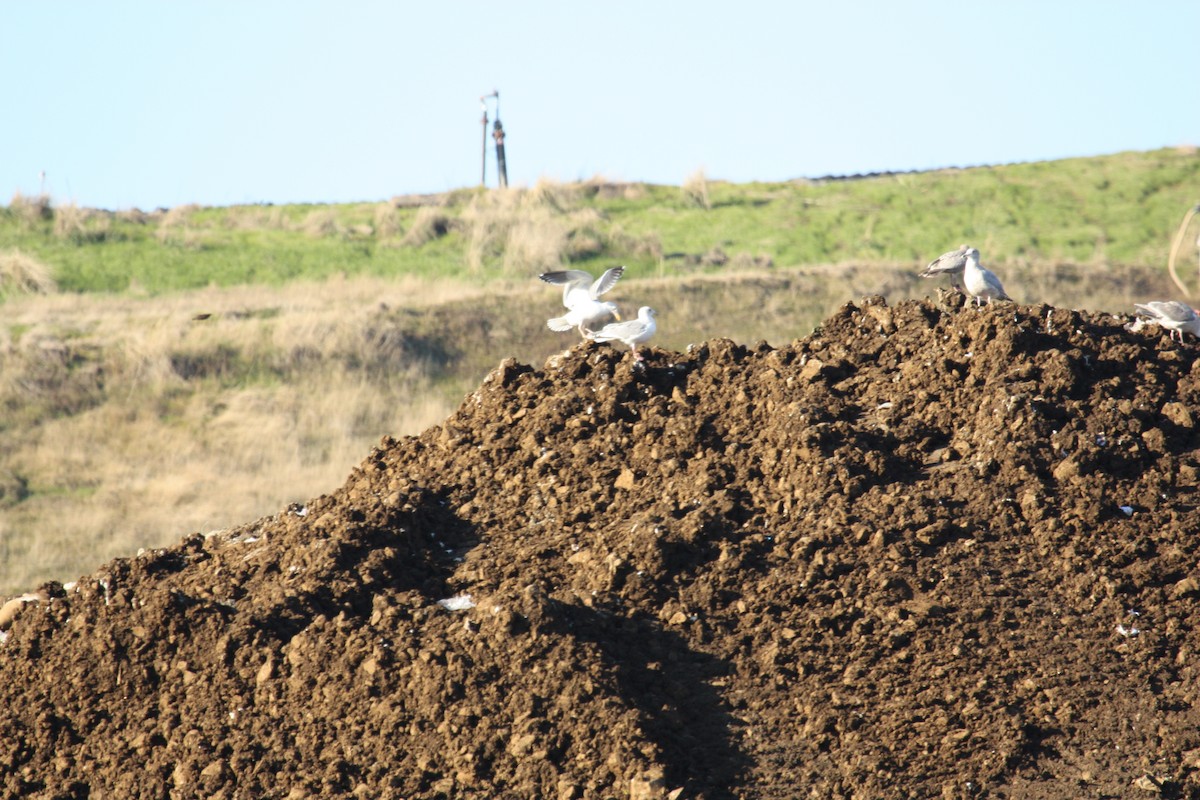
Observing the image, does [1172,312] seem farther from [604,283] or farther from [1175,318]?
[604,283]

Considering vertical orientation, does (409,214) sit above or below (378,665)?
above

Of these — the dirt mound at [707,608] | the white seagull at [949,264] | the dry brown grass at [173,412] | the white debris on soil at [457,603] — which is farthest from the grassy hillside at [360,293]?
the white seagull at [949,264]

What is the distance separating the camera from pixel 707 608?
7117mm

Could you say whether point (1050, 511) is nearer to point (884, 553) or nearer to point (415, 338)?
point (884, 553)

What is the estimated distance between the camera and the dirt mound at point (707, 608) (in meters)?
6.32

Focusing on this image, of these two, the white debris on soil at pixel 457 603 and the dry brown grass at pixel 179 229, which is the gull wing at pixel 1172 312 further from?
the dry brown grass at pixel 179 229

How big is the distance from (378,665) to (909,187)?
103 ft

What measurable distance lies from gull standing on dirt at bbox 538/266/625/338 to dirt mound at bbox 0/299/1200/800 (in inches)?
50.3

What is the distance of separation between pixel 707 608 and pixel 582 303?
3.86 m

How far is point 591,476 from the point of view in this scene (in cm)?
827

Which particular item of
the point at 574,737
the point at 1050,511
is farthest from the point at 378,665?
the point at 1050,511

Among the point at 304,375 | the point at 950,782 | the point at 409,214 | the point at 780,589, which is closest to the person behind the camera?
the point at 950,782

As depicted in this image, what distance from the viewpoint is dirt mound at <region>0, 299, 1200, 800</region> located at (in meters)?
6.32

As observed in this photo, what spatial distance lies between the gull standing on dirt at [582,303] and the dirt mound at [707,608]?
4.19ft
